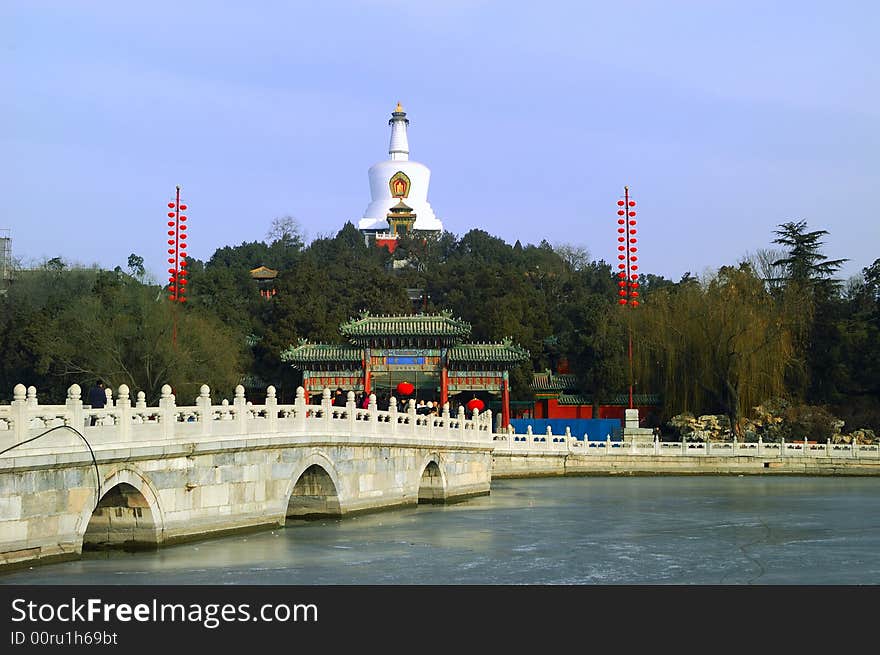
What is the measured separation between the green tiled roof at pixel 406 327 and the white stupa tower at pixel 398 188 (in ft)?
152

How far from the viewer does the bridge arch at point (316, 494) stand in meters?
23.5

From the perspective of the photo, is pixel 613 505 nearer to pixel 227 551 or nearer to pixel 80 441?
pixel 227 551

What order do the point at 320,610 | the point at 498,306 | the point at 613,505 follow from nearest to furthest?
1. the point at 320,610
2. the point at 613,505
3. the point at 498,306

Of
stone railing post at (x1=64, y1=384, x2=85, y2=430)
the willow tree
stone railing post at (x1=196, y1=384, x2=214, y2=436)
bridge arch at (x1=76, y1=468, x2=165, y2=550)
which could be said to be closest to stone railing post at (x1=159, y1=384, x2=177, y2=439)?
stone railing post at (x1=196, y1=384, x2=214, y2=436)

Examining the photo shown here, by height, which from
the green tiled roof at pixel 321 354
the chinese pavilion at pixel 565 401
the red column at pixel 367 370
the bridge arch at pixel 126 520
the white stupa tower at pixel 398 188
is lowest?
the bridge arch at pixel 126 520

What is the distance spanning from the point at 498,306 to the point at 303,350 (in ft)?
32.7

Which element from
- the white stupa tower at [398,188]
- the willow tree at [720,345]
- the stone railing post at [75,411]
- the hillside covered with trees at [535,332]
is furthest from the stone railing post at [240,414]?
the white stupa tower at [398,188]

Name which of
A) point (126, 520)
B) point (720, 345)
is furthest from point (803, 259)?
point (126, 520)

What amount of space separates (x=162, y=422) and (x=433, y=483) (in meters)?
11.2

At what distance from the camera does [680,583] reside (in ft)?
58.4

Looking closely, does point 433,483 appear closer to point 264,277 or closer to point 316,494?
point 316,494

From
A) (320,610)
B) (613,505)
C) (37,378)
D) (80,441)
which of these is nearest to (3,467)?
(80,441)

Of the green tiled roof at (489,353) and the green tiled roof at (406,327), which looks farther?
the green tiled roof at (406,327)

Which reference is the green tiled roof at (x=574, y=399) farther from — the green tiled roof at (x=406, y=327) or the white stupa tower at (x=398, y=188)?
the white stupa tower at (x=398, y=188)
